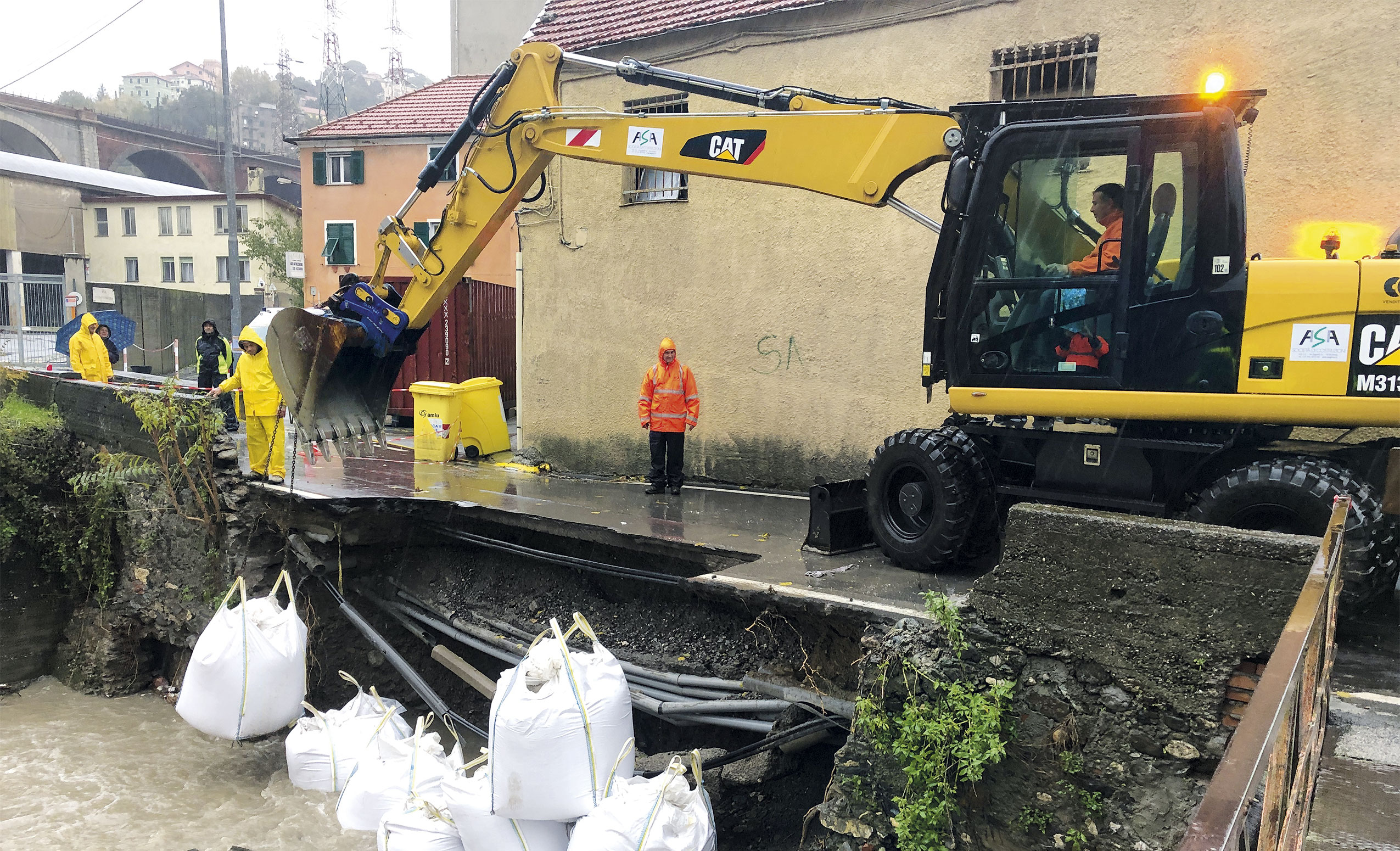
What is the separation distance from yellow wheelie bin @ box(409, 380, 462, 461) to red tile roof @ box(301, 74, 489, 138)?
12.0 metres

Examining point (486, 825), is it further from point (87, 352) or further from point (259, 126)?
point (259, 126)

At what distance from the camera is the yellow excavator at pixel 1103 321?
3.95 metres

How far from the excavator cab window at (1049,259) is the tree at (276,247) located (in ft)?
81.9

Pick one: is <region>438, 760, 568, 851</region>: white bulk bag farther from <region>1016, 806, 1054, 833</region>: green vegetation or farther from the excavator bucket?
the excavator bucket

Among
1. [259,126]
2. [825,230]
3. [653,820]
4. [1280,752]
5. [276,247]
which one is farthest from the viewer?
[259,126]

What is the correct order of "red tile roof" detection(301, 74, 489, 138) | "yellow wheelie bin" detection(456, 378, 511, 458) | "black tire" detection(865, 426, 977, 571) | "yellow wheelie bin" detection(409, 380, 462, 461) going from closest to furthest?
"black tire" detection(865, 426, 977, 571)
"yellow wheelie bin" detection(409, 380, 462, 461)
"yellow wheelie bin" detection(456, 378, 511, 458)
"red tile roof" detection(301, 74, 489, 138)

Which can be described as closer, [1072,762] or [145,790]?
[1072,762]

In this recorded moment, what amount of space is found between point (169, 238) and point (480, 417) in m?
27.7

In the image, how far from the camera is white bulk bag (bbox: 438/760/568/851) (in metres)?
4.68

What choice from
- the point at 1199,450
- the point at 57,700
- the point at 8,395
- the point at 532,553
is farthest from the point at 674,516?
the point at 8,395

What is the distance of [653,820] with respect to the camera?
420 centimetres

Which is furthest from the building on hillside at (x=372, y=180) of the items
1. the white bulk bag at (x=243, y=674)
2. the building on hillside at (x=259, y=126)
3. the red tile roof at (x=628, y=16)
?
the building on hillside at (x=259, y=126)

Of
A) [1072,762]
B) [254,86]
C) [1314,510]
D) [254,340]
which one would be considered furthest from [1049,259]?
[254,86]

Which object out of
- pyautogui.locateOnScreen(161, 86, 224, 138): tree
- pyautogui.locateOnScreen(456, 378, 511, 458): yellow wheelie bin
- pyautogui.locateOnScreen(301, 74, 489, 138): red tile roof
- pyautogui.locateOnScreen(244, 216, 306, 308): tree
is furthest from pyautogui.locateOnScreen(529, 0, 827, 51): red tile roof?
pyautogui.locateOnScreen(161, 86, 224, 138): tree
